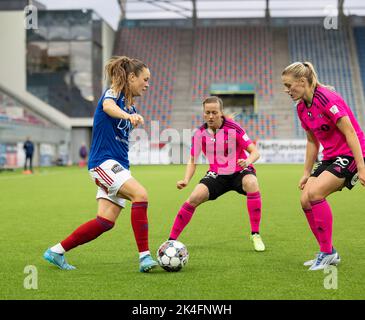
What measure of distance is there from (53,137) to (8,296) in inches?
1475

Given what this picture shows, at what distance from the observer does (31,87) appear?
43719mm

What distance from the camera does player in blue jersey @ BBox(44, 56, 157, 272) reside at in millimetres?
5445

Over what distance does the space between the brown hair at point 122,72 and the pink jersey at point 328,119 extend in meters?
1.60

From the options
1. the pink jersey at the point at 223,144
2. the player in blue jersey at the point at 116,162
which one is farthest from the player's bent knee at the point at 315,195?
the pink jersey at the point at 223,144

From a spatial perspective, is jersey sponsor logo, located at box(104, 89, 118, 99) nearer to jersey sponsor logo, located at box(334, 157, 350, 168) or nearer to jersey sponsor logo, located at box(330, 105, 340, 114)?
jersey sponsor logo, located at box(330, 105, 340, 114)

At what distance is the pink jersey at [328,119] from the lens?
5.46 m

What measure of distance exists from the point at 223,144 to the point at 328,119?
1.89 m

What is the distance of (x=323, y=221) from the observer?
18.5 feet

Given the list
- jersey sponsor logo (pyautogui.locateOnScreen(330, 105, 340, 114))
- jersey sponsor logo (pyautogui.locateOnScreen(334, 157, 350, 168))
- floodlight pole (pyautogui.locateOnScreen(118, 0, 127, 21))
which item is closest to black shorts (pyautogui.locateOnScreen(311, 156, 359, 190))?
jersey sponsor logo (pyautogui.locateOnScreen(334, 157, 350, 168))

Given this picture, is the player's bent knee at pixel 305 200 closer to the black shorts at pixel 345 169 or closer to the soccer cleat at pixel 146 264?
the black shorts at pixel 345 169

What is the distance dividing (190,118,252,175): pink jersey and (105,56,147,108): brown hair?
175 cm

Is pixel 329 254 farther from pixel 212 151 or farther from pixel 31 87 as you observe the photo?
pixel 31 87

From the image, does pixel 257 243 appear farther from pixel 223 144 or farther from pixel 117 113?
pixel 117 113

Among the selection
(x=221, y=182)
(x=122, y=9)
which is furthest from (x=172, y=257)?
(x=122, y=9)
